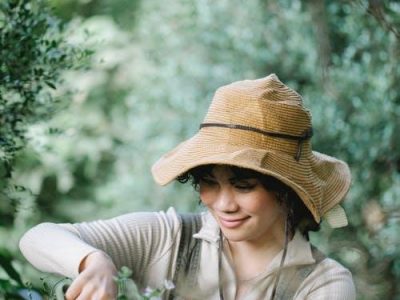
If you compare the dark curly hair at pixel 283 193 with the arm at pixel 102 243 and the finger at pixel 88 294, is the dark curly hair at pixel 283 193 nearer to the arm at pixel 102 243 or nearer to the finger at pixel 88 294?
the arm at pixel 102 243

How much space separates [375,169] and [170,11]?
261cm

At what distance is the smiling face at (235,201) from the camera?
2055 millimetres

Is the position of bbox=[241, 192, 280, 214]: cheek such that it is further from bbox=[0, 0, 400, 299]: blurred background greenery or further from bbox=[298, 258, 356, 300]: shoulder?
bbox=[0, 0, 400, 299]: blurred background greenery

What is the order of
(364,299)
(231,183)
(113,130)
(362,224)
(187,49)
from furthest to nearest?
(113,130) → (187,49) → (362,224) → (364,299) → (231,183)

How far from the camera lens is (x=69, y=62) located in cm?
279

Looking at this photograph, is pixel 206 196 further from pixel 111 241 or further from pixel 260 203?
pixel 111 241

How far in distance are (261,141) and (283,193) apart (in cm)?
15

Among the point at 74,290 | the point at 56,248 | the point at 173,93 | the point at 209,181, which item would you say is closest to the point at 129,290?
the point at 74,290

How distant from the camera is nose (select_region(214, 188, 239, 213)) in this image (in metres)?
2.04

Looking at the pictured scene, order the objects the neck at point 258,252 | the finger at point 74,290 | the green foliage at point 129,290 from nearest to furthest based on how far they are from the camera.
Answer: the green foliage at point 129,290
the finger at point 74,290
the neck at point 258,252

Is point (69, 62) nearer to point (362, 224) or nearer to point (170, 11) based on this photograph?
point (362, 224)

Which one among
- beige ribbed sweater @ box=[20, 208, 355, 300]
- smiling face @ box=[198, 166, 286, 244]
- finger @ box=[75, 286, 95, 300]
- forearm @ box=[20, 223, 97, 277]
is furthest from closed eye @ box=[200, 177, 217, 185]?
finger @ box=[75, 286, 95, 300]

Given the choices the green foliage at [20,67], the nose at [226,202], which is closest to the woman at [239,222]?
the nose at [226,202]

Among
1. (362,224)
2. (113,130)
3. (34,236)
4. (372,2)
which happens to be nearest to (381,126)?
(362,224)
